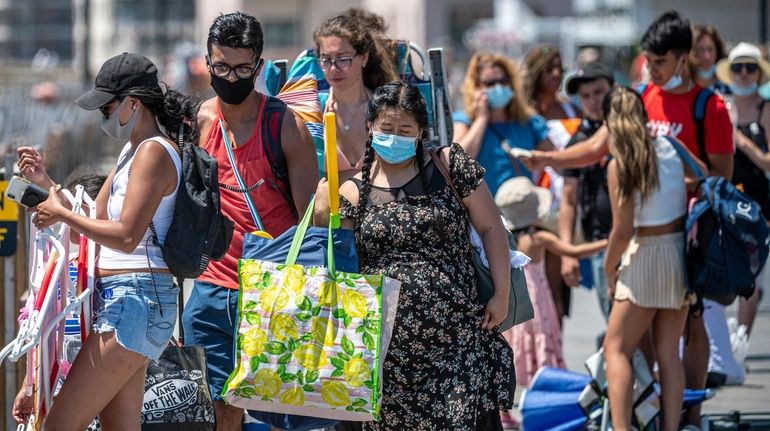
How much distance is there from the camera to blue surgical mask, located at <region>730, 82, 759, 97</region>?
29.4 feet

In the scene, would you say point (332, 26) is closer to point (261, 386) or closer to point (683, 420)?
point (261, 386)

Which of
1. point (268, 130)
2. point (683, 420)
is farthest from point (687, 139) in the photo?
point (268, 130)

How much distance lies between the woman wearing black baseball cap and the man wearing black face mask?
483 millimetres

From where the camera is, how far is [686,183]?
21.3 feet

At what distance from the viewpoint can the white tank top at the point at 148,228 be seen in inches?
187

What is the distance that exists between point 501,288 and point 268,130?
109 cm

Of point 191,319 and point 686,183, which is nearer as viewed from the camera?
point 191,319

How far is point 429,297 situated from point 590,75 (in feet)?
12.1

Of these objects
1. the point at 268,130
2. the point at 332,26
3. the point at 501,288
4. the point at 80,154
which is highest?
the point at 332,26

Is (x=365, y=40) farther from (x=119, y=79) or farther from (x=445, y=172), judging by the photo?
(x=119, y=79)

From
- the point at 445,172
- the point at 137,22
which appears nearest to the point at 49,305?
the point at 445,172

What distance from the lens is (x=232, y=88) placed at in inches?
211

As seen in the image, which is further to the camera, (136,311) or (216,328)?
(216,328)

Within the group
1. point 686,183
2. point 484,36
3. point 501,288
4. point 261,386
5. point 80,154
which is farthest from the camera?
point 484,36
